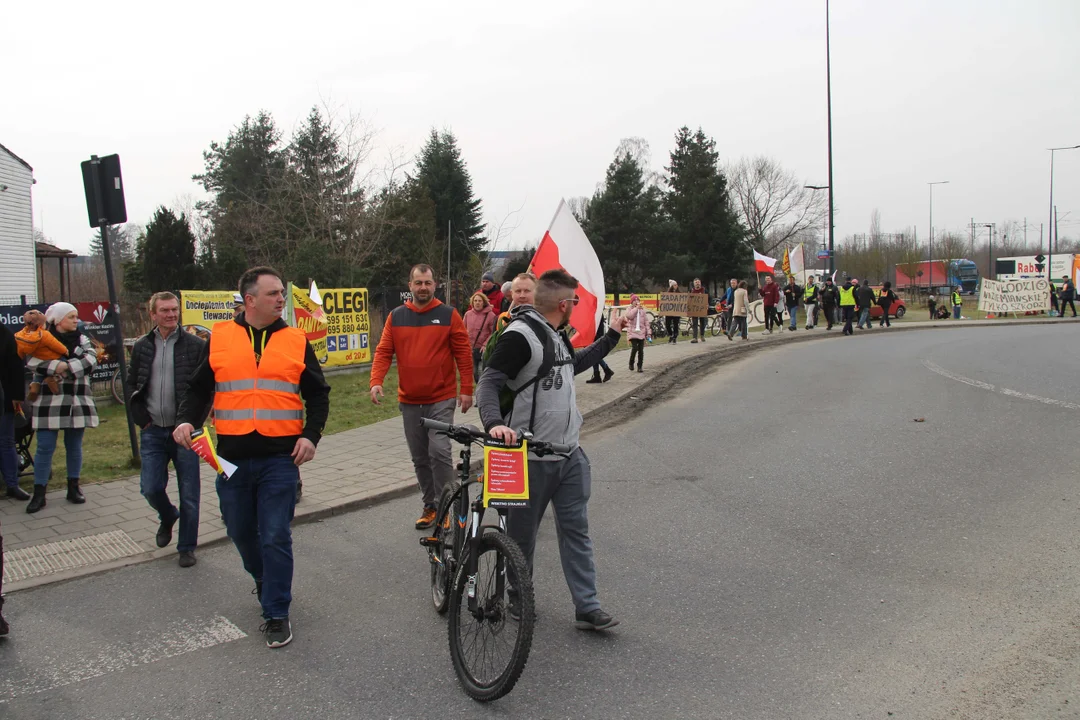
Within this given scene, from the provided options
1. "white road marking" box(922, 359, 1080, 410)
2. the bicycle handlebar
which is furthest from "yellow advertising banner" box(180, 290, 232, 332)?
"white road marking" box(922, 359, 1080, 410)

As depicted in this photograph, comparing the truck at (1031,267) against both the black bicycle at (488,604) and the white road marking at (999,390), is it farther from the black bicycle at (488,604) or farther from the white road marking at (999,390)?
the black bicycle at (488,604)

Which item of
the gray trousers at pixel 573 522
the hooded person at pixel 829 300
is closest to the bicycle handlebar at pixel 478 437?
the gray trousers at pixel 573 522

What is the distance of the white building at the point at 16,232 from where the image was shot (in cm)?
2322

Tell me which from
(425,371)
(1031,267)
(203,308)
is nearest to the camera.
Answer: (425,371)

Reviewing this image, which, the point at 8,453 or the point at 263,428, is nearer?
the point at 263,428

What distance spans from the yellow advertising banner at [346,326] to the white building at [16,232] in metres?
13.3

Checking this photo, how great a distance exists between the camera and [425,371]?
5.61 metres

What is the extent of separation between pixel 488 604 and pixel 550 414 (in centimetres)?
98

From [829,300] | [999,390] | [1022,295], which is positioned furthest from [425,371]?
[1022,295]

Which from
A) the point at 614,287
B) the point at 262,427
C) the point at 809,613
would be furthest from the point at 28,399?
the point at 614,287

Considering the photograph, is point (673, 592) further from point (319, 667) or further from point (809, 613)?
point (319, 667)

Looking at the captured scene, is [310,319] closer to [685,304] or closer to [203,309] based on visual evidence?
[203,309]

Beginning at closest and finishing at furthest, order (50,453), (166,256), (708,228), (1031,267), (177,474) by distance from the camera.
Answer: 1. (177,474)
2. (50,453)
3. (166,256)
4. (708,228)
5. (1031,267)

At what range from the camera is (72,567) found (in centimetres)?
516
